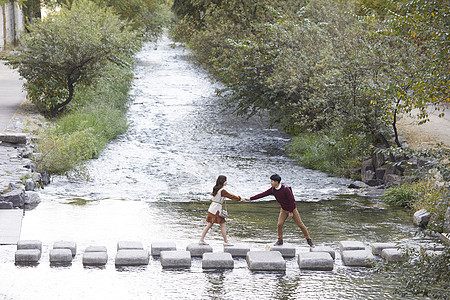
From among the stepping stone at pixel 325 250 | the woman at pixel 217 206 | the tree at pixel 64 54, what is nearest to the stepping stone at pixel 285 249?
the stepping stone at pixel 325 250

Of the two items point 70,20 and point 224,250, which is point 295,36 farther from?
point 224,250

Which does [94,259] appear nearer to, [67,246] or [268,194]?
[67,246]

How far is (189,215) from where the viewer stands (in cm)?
1273

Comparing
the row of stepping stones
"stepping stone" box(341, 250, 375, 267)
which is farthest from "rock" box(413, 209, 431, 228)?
"stepping stone" box(341, 250, 375, 267)

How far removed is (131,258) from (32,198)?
503cm

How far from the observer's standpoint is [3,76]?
3028cm

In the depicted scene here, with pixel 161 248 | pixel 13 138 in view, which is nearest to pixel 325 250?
pixel 161 248

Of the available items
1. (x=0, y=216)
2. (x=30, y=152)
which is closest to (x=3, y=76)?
(x=30, y=152)

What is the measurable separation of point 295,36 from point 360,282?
39.3 feet

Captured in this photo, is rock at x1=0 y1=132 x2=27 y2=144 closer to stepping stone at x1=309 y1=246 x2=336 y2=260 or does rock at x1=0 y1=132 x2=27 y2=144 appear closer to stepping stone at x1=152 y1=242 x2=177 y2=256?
stepping stone at x1=152 y1=242 x2=177 y2=256

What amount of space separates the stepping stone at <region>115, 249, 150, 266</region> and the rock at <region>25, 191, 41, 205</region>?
4.73m

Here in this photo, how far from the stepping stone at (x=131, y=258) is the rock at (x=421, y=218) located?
19.0 feet

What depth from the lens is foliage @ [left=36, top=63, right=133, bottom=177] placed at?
16109 mm

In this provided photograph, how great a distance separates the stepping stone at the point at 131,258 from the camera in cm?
897
